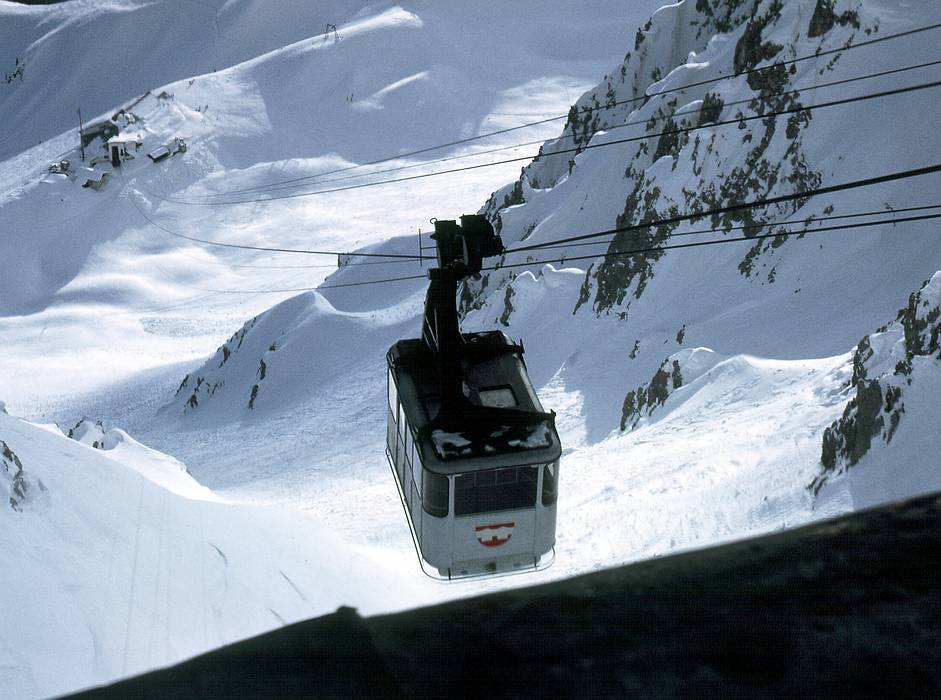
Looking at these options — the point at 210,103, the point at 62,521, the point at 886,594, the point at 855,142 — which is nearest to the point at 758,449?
the point at 62,521

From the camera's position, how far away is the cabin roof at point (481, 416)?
29.5ft

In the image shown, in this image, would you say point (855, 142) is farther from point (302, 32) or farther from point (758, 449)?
point (302, 32)

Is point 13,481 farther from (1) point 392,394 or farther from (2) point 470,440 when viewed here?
(2) point 470,440

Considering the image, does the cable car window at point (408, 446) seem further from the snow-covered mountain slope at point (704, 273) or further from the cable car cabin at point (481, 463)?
the snow-covered mountain slope at point (704, 273)

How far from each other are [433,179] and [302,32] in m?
33.3

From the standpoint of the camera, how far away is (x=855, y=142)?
25.1 meters

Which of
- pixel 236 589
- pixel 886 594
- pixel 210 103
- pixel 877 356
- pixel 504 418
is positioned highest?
pixel 886 594

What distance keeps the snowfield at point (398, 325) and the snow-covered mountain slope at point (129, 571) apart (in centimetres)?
5

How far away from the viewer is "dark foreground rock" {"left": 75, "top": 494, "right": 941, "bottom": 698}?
4.41ft

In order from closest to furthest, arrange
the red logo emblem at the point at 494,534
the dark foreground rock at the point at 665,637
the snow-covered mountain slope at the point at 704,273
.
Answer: the dark foreground rock at the point at 665,637 → the red logo emblem at the point at 494,534 → the snow-covered mountain slope at the point at 704,273

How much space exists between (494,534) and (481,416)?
1.38 metres

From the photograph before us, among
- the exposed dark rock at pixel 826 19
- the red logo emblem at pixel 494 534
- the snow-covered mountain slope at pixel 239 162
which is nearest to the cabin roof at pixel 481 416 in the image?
the red logo emblem at pixel 494 534

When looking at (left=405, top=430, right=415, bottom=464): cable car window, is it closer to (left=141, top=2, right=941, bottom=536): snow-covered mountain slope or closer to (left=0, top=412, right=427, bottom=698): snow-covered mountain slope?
(left=0, top=412, right=427, bottom=698): snow-covered mountain slope

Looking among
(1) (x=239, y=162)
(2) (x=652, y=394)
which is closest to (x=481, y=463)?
(2) (x=652, y=394)
